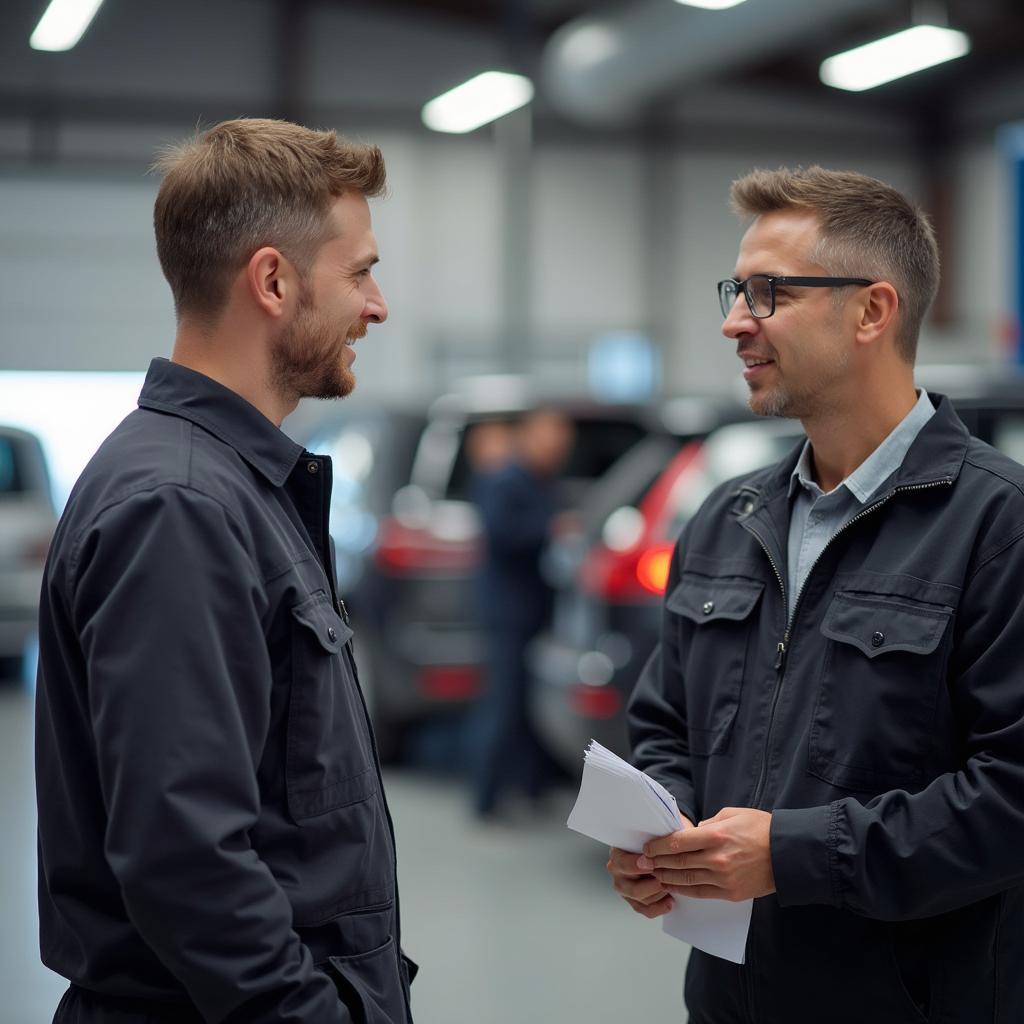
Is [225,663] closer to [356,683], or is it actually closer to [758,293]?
[356,683]

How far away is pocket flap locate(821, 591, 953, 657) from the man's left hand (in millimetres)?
254

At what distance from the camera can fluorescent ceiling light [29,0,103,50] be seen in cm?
387

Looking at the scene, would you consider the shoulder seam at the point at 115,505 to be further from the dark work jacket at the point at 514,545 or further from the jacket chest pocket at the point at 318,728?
the dark work jacket at the point at 514,545

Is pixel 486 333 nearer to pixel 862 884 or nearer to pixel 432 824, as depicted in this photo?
pixel 432 824

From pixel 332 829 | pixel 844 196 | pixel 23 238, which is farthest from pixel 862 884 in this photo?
pixel 23 238

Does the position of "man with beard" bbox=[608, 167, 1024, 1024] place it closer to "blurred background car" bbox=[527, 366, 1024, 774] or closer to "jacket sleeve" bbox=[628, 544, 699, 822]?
"jacket sleeve" bbox=[628, 544, 699, 822]

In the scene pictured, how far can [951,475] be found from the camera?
1.72 meters

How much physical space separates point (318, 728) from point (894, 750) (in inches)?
29.0

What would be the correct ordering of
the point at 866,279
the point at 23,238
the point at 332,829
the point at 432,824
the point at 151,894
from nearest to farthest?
the point at 151,894
the point at 332,829
the point at 866,279
the point at 23,238
the point at 432,824

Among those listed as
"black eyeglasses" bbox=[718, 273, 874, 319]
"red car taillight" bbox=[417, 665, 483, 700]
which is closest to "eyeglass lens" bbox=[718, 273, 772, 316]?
"black eyeglasses" bbox=[718, 273, 874, 319]

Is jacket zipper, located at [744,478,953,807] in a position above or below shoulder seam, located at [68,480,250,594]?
below

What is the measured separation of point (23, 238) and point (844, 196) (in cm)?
270

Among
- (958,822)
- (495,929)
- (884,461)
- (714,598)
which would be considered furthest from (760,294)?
(495,929)

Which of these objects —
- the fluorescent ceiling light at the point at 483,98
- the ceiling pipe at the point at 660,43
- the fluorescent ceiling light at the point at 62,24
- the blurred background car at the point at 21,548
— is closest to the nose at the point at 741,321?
the fluorescent ceiling light at the point at 62,24
